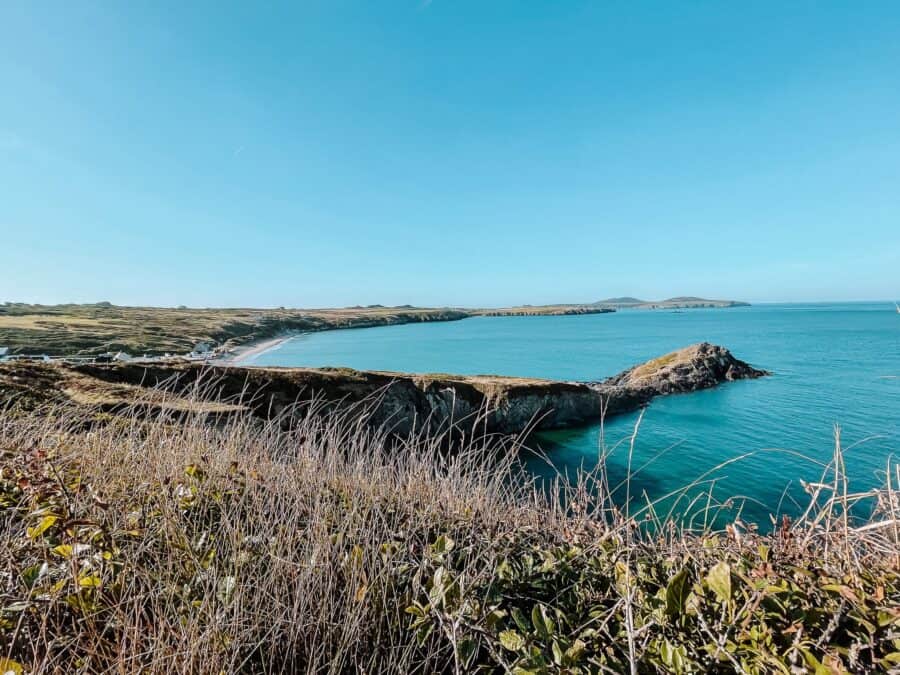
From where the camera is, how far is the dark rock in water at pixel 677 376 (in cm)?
5103

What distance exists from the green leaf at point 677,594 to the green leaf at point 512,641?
79cm

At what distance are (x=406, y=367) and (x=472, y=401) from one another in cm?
4480

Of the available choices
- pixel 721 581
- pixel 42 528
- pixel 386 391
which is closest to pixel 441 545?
pixel 721 581

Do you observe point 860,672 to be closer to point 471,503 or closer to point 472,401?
point 471,503

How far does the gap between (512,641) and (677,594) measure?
2.96ft

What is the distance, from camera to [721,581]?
6.42 feet

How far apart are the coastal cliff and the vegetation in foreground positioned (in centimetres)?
1288

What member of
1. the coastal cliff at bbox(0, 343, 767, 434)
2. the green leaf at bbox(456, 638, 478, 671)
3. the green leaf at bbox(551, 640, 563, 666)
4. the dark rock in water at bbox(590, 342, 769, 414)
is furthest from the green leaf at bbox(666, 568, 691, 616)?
the dark rock in water at bbox(590, 342, 769, 414)

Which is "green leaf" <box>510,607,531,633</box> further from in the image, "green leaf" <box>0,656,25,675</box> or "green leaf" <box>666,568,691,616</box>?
"green leaf" <box>0,656,25,675</box>

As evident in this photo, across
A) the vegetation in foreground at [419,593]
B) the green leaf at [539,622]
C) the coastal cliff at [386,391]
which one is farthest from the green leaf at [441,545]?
the coastal cliff at [386,391]

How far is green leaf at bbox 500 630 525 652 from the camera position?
2021 mm

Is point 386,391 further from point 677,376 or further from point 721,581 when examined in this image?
point 677,376

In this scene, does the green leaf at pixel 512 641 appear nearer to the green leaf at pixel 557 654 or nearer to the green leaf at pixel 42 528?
the green leaf at pixel 557 654

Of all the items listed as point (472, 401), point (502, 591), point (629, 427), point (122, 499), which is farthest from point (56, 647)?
point (629, 427)
